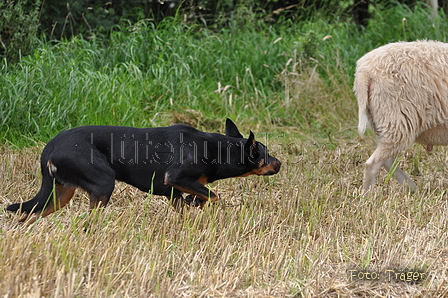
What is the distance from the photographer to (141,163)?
11.7 ft

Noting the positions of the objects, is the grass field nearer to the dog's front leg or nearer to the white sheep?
the dog's front leg

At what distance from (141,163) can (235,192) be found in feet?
3.68

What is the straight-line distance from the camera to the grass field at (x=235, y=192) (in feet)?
8.71

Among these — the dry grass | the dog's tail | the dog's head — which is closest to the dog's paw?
the dry grass

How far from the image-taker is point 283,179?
4730 mm

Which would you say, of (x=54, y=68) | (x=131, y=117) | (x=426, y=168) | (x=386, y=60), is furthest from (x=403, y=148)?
(x=54, y=68)

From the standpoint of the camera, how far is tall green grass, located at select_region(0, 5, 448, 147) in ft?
19.7

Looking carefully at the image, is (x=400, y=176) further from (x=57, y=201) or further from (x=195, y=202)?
(x=57, y=201)

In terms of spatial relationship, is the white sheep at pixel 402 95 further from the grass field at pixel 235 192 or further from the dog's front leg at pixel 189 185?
the dog's front leg at pixel 189 185

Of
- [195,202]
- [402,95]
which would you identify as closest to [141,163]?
[195,202]

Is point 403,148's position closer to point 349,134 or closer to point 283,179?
point 283,179

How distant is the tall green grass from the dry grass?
1.48 m

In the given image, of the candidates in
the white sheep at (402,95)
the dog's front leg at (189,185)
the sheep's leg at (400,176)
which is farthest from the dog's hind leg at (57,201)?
the sheep's leg at (400,176)

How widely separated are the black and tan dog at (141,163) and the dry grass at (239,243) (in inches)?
5.8
